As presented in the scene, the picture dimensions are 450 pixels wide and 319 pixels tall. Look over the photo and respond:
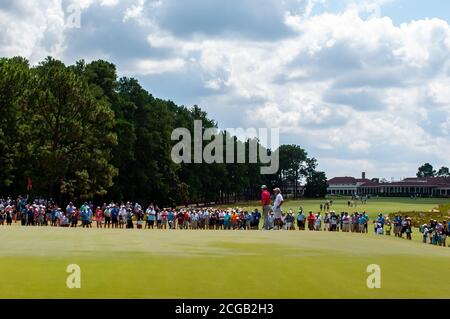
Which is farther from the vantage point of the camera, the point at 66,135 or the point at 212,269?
the point at 66,135

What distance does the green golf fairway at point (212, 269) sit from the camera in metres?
15.7

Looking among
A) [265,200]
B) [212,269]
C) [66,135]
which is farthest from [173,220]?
[212,269]

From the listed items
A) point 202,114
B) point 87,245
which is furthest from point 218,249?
point 202,114

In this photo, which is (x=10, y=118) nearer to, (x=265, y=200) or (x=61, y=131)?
(x=61, y=131)

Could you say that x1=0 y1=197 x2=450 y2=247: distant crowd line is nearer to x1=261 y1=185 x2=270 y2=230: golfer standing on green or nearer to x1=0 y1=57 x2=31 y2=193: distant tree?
x1=261 y1=185 x2=270 y2=230: golfer standing on green

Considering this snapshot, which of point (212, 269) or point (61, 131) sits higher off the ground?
point (61, 131)

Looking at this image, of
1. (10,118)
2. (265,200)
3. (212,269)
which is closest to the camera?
(212,269)

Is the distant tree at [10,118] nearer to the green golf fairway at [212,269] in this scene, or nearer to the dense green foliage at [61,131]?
the dense green foliage at [61,131]

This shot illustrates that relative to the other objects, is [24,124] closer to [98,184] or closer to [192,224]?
[98,184]

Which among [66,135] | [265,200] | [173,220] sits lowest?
[173,220]

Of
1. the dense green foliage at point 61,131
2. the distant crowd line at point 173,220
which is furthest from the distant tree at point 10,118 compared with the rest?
the distant crowd line at point 173,220

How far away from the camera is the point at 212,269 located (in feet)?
62.7

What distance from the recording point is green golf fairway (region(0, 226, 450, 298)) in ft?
51.6
